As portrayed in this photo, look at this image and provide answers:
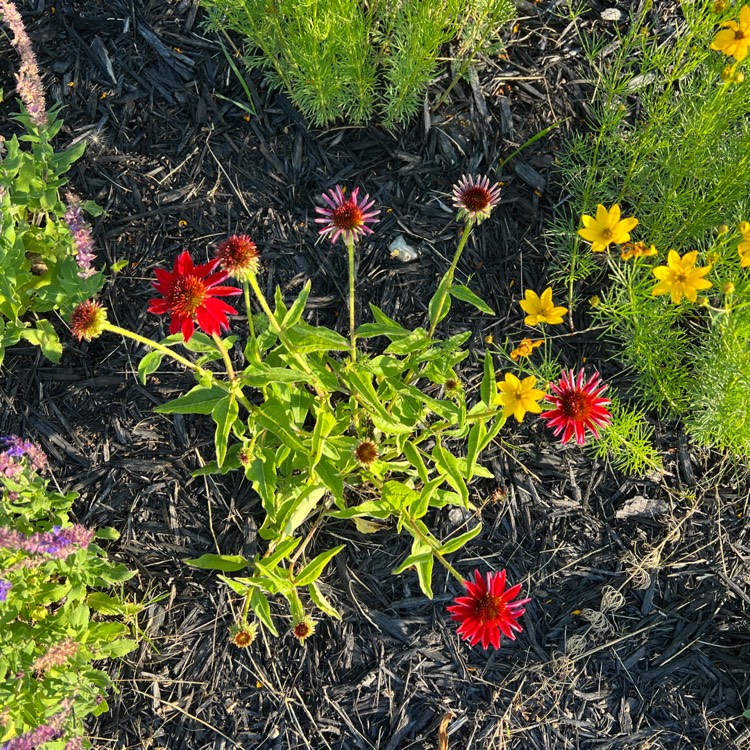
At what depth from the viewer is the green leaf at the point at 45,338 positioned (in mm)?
2500

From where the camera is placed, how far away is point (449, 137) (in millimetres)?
2816

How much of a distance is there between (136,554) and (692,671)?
2.09m

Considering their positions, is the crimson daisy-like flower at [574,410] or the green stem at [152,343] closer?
the green stem at [152,343]

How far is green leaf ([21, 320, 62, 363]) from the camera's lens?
2.50 meters

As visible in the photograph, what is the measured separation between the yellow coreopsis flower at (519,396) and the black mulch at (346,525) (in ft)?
2.70

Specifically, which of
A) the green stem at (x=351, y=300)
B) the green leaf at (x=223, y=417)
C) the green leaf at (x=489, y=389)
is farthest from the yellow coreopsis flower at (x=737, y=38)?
the green leaf at (x=223, y=417)

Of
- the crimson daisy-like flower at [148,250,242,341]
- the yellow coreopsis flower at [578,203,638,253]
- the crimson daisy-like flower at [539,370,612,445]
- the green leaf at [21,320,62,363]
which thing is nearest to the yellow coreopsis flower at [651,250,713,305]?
the yellow coreopsis flower at [578,203,638,253]

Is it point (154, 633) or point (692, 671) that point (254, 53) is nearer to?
point (154, 633)

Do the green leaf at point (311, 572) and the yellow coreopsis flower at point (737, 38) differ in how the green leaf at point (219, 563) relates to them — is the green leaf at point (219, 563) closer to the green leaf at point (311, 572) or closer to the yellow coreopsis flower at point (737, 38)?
the green leaf at point (311, 572)

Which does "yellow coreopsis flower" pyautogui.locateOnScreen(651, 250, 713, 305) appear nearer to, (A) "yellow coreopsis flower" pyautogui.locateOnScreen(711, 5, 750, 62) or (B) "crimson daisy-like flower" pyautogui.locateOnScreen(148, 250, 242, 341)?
(A) "yellow coreopsis flower" pyautogui.locateOnScreen(711, 5, 750, 62)

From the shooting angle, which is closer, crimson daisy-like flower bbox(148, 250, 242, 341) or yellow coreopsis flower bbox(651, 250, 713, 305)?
crimson daisy-like flower bbox(148, 250, 242, 341)

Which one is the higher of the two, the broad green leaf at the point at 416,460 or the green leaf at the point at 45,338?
the broad green leaf at the point at 416,460

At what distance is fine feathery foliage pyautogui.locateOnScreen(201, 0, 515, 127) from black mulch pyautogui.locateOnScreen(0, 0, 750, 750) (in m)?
0.11

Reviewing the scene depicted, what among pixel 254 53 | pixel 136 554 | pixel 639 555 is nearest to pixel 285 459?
pixel 136 554
